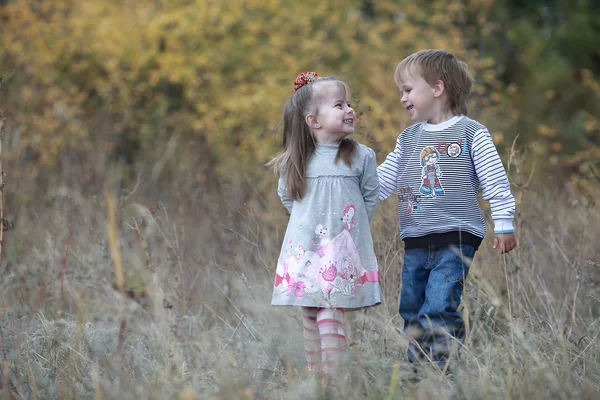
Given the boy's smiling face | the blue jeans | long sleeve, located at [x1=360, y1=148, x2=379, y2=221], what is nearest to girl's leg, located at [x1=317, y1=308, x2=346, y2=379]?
the blue jeans

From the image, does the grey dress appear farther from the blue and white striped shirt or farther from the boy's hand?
the boy's hand

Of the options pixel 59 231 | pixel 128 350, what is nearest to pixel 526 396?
pixel 128 350

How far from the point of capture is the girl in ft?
9.59

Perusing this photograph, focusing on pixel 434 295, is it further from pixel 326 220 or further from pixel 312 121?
pixel 312 121

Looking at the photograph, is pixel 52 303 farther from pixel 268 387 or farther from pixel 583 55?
pixel 583 55

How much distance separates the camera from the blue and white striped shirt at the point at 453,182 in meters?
2.94

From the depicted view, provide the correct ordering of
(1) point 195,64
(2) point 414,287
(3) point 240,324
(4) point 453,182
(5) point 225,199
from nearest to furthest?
(4) point 453,182
(2) point 414,287
(3) point 240,324
(5) point 225,199
(1) point 195,64

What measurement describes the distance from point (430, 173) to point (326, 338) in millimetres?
731

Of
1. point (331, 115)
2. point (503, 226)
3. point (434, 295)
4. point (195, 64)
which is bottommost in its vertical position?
point (434, 295)

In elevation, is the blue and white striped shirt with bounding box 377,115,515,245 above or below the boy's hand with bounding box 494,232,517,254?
above

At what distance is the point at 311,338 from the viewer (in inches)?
122

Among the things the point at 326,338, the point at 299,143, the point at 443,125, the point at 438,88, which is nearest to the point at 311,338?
the point at 326,338

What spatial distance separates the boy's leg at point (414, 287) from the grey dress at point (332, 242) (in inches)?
7.5

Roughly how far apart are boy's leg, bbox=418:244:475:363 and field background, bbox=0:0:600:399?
12 cm
